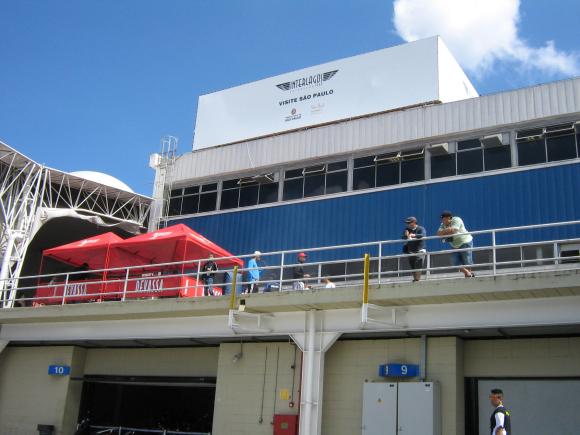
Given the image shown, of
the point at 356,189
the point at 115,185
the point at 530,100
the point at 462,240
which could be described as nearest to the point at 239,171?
the point at 356,189

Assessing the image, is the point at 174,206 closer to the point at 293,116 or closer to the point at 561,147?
the point at 293,116

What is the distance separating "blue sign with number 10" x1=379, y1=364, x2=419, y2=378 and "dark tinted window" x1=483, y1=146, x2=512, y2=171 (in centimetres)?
742

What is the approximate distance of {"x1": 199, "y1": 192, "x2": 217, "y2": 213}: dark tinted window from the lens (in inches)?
1011

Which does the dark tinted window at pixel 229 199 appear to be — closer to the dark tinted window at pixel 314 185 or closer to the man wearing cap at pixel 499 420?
the dark tinted window at pixel 314 185

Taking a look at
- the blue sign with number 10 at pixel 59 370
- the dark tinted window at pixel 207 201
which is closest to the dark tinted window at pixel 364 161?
the dark tinted window at pixel 207 201

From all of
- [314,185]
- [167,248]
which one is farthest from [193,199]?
[167,248]

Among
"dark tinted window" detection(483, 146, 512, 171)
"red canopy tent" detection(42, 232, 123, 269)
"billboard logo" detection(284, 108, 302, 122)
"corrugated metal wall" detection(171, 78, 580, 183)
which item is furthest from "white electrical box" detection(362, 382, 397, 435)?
"billboard logo" detection(284, 108, 302, 122)

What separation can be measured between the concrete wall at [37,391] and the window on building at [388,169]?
35.0ft

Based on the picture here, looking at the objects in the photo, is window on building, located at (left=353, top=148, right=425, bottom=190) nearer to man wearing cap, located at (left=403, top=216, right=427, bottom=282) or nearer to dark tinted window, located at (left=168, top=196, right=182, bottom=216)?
man wearing cap, located at (left=403, top=216, right=427, bottom=282)

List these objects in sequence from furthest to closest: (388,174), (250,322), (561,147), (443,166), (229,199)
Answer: (229,199) → (388,174) → (443,166) → (561,147) → (250,322)

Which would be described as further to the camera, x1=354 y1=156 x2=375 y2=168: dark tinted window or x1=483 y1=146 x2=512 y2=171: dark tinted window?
x1=354 y1=156 x2=375 y2=168: dark tinted window

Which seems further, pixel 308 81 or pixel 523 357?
pixel 308 81

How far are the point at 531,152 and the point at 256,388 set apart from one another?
10.2 m

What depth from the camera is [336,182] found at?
22.7 m
